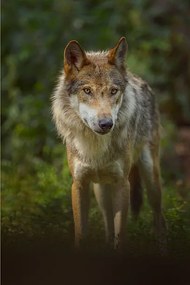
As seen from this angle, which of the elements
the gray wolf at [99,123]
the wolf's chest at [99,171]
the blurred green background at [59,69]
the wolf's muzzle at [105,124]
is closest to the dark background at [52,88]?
the blurred green background at [59,69]

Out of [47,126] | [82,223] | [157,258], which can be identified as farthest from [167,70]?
[157,258]

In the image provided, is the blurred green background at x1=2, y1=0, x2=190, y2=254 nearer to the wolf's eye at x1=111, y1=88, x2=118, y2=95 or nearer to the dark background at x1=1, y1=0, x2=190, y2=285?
the dark background at x1=1, y1=0, x2=190, y2=285

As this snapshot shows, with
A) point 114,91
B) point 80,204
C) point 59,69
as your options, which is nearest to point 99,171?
point 80,204

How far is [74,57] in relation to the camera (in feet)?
18.3

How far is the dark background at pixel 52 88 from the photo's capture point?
6.53 metres

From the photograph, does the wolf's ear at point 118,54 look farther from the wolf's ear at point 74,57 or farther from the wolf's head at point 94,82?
the wolf's ear at point 74,57

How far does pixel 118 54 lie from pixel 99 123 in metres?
0.74

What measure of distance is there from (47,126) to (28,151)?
1.39 ft

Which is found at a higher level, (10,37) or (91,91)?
(10,37)

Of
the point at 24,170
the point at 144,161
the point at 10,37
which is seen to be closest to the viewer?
the point at 144,161

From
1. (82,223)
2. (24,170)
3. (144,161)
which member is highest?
(24,170)

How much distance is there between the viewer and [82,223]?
5.89 m

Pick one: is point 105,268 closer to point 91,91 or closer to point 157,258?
point 157,258

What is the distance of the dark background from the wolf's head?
0.88 m
